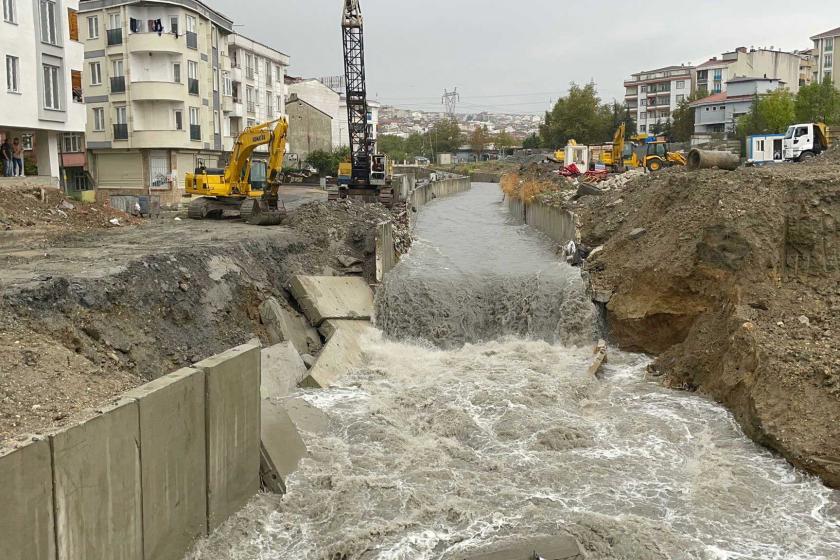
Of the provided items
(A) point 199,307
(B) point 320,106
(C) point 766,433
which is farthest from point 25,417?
(B) point 320,106

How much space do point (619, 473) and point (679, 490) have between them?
851 millimetres

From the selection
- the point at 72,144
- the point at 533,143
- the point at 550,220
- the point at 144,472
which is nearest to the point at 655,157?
the point at 550,220

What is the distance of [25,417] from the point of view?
7324mm

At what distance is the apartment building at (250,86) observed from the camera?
50062 mm

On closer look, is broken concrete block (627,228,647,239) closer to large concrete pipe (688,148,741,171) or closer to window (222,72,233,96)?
large concrete pipe (688,148,741,171)

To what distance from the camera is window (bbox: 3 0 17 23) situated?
2505 centimetres

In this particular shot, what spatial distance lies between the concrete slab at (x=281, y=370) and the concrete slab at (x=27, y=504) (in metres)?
6.47

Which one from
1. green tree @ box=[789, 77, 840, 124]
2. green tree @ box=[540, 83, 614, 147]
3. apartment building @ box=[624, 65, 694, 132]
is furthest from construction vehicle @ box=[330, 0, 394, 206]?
apartment building @ box=[624, 65, 694, 132]

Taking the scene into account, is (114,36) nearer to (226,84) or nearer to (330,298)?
(226,84)

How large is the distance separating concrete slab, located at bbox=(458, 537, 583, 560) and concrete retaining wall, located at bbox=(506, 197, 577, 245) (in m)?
15.0

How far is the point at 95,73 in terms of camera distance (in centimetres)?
4188

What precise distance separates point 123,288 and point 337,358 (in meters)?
4.47

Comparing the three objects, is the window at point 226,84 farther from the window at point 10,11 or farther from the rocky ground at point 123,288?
the rocky ground at point 123,288

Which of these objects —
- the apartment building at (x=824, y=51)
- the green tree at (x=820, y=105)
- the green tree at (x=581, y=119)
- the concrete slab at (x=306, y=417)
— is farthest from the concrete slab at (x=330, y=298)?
the apartment building at (x=824, y=51)
